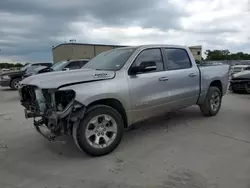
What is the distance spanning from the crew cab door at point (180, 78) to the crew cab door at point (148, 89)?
195 millimetres

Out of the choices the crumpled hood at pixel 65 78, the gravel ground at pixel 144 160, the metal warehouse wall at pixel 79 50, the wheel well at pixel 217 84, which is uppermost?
the metal warehouse wall at pixel 79 50

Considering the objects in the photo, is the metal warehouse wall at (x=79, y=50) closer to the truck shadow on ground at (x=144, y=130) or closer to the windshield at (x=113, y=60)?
the truck shadow on ground at (x=144, y=130)

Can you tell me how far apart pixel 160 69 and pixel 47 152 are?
2.71 m

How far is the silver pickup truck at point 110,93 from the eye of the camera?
13.1ft

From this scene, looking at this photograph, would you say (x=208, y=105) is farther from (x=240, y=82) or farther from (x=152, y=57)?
(x=240, y=82)

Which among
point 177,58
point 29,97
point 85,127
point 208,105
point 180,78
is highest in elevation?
point 177,58

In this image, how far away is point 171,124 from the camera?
6156 mm

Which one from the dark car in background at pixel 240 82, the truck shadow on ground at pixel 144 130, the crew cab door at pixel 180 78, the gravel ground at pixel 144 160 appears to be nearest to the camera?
the gravel ground at pixel 144 160

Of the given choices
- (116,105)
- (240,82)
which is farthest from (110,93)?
(240,82)

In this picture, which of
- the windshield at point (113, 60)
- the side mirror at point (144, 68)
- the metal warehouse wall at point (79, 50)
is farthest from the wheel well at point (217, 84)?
the metal warehouse wall at point (79, 50)

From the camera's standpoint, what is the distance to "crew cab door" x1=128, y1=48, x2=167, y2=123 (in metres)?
4.69

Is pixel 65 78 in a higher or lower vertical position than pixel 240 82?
higher

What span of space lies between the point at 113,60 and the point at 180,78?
5.06 feet

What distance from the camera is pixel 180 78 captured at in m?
5.59
